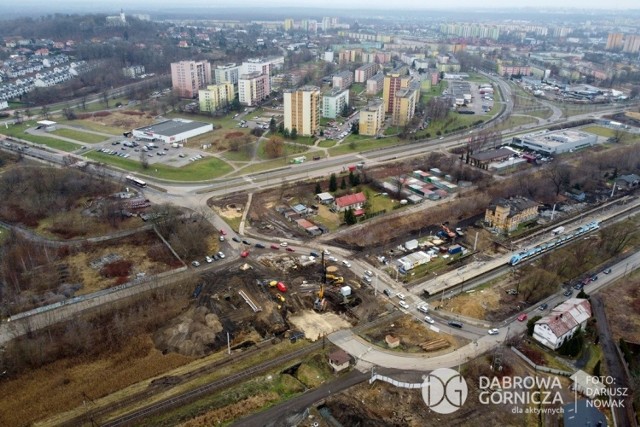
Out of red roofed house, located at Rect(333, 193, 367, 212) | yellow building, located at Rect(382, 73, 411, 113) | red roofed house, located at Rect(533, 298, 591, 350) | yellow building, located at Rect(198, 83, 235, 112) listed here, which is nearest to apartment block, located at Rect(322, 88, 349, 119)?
yellow building, located at Rect(382, 73, 411, 113)

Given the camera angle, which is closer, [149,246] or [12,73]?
[149,246]

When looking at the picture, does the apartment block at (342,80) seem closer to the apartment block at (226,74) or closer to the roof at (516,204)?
the apartment block at (226,74)

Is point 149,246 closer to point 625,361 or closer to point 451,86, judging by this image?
point 625,361

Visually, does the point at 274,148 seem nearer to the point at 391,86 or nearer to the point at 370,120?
the point at 370,120

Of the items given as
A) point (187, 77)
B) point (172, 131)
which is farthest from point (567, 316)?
point (187, 77)

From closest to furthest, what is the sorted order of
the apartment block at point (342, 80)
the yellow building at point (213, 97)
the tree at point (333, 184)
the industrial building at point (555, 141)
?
the tree at point (333, 184) < the industrial building at point (555, 141) < the yellow building at point (213, 97) < the apartment block at point (342, 80)

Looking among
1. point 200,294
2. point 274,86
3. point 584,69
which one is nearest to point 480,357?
point 200,294

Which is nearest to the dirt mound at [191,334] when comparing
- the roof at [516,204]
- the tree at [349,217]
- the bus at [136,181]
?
the tree at [349,217]
